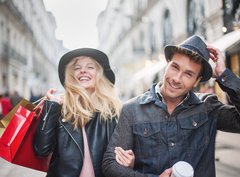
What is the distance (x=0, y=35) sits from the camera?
84.3 feet

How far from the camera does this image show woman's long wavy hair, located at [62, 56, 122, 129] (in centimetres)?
252

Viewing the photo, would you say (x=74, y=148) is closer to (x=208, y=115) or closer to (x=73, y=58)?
(x=73, y=58)

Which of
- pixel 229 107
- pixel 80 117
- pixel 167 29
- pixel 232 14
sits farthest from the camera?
pixel 167 29

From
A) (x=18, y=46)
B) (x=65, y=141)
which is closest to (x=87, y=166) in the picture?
(x=65, y=141)

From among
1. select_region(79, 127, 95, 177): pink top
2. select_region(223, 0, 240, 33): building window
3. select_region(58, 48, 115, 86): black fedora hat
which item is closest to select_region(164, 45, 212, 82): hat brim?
select_region(58, 48, 115, 86): black fedora hat

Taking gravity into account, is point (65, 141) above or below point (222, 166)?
above

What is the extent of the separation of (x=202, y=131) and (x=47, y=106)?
107 centimetres

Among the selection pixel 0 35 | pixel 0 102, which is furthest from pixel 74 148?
pixel 0 35

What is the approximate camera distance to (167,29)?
76.2 ft

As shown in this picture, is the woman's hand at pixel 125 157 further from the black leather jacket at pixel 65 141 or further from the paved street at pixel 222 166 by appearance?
the paved street at pixel 222 166

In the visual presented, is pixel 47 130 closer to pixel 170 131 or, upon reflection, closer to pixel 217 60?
pixel 170 131

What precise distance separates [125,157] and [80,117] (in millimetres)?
605

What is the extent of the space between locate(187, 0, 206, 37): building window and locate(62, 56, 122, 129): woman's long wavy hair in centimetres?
1303

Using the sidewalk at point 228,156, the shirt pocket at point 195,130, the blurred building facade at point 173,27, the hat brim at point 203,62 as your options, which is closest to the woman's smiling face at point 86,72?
the hat brim at point 203,62
